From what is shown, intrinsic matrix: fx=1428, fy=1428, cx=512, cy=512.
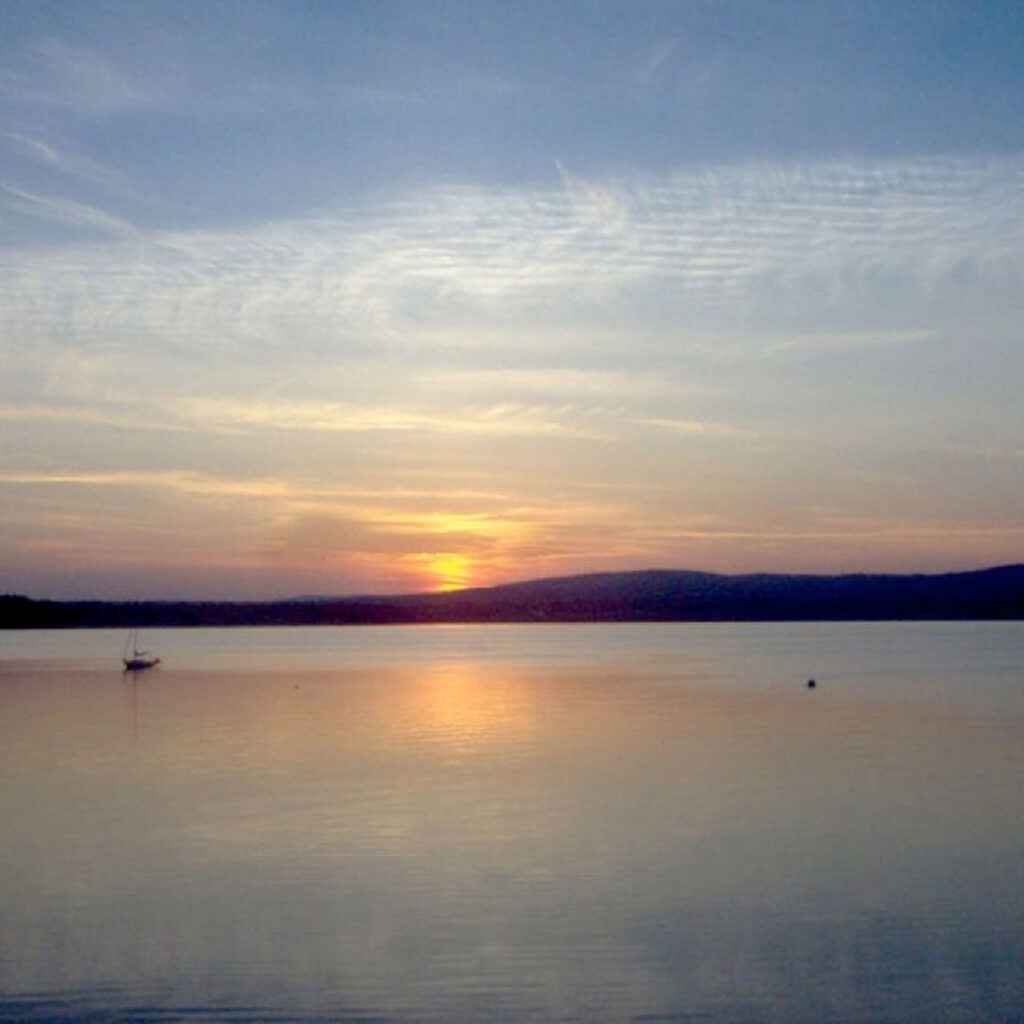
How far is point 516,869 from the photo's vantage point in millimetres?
15516

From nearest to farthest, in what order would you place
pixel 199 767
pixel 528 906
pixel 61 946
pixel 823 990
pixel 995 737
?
pixel 823 990 < pixel 61 946 < pixel 528 906 < pixel 199 767 < pixel 995 737

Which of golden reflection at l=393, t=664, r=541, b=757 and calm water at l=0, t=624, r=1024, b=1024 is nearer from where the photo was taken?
calm water at l=0, t=624, r=1024, b=1024

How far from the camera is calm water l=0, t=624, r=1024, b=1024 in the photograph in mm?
10859

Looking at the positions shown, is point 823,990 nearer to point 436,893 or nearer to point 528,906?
point 528,906

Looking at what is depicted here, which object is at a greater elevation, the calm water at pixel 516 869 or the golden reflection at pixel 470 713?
the golden reflection at pixel 470 713

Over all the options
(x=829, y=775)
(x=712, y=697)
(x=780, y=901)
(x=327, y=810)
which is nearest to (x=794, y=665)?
(x=712, y=697)

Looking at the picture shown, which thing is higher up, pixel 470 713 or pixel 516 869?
pixel 470 713

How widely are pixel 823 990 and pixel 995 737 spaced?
64.5ft

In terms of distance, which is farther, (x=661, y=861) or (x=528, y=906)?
(x=661, y=861)

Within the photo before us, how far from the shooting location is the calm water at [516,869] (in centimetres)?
1086

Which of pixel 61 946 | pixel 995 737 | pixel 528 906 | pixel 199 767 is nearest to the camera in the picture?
pixel 61 946

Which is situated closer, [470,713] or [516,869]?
[516,869]

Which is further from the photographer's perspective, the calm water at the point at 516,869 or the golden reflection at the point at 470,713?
the golden reflection at the point at 470,713

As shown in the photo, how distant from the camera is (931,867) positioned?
1537 centimetres
